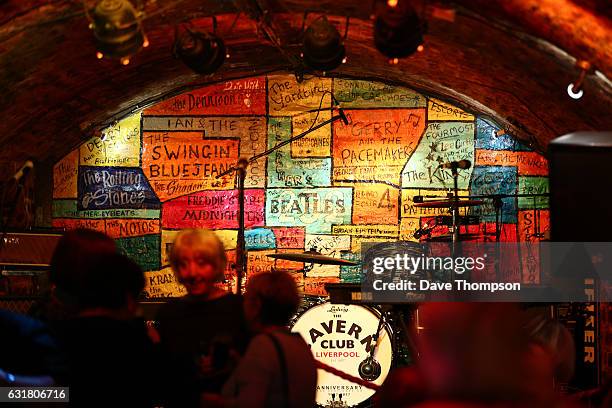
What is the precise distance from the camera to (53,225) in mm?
10961

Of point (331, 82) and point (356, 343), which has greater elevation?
point (331, 82)

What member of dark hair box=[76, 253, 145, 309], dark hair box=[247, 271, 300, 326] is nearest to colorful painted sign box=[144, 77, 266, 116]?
dark hair box=[247, 271, 300, 326]

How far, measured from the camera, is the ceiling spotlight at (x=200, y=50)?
761 centimetres

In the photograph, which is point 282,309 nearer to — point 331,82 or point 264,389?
point 264,389

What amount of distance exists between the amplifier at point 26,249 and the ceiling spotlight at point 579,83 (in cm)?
437

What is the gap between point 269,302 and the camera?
3602 mm

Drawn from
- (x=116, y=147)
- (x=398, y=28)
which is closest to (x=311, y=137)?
(x=116, y=147)

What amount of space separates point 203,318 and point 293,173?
716cm

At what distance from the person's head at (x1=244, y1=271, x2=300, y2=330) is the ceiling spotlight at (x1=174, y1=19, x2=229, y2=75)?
430 cm

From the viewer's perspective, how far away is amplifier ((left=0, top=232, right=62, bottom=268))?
7824 millimetres

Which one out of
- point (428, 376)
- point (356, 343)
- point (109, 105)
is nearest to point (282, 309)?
point (428, 376)

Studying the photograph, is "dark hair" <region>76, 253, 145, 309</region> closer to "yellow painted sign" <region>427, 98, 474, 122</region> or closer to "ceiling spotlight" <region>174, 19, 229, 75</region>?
"ceiling spotlight" <region>174, 19, 229, 75</region>

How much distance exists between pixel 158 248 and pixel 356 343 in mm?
3206

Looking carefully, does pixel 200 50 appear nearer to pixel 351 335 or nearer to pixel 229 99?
pixel 351 335
